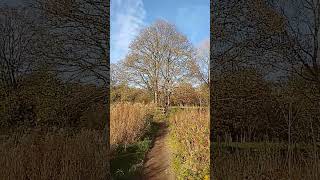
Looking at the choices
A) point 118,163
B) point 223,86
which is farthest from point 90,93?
point 223,86

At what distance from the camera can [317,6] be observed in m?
4.59

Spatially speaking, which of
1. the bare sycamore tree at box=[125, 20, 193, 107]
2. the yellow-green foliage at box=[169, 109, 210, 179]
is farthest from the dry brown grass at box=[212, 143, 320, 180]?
the bare sycamore tree at box=[125, 20, 193, 107]

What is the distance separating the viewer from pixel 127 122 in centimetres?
730

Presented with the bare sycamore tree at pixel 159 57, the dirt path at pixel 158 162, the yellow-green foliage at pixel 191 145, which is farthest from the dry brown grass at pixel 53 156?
the bare sycamore tree at pixel 159 57

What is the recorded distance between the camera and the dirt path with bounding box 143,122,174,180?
221 inches

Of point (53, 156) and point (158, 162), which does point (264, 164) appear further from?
point (53, 156)

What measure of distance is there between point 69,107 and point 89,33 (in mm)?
1195

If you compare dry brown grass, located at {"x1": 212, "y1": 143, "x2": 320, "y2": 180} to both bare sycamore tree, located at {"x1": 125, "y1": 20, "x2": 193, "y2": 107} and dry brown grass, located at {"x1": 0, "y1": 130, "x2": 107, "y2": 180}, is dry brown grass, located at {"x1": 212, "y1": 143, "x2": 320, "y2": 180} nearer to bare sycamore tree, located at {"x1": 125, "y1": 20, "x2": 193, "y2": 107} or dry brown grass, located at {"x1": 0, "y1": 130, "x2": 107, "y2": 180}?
dry brown grass, located at {"x1": 0, "y1": 130, "x2": 107, "y2": 180}

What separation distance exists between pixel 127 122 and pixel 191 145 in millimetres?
1983

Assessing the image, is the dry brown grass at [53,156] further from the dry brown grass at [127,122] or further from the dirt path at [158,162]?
the dry brown grass at [127,122]

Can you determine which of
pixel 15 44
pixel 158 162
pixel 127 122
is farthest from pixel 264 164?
pixel 15 44

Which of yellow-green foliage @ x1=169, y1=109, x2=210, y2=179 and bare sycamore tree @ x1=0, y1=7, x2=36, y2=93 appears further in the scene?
bare sycamore tree @ x1=0, y1=7, x2=36, y2=93

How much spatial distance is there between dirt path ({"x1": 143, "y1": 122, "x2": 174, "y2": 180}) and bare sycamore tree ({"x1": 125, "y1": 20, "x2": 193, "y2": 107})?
49.6 inches

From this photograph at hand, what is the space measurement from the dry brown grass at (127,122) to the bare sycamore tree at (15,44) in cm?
209
